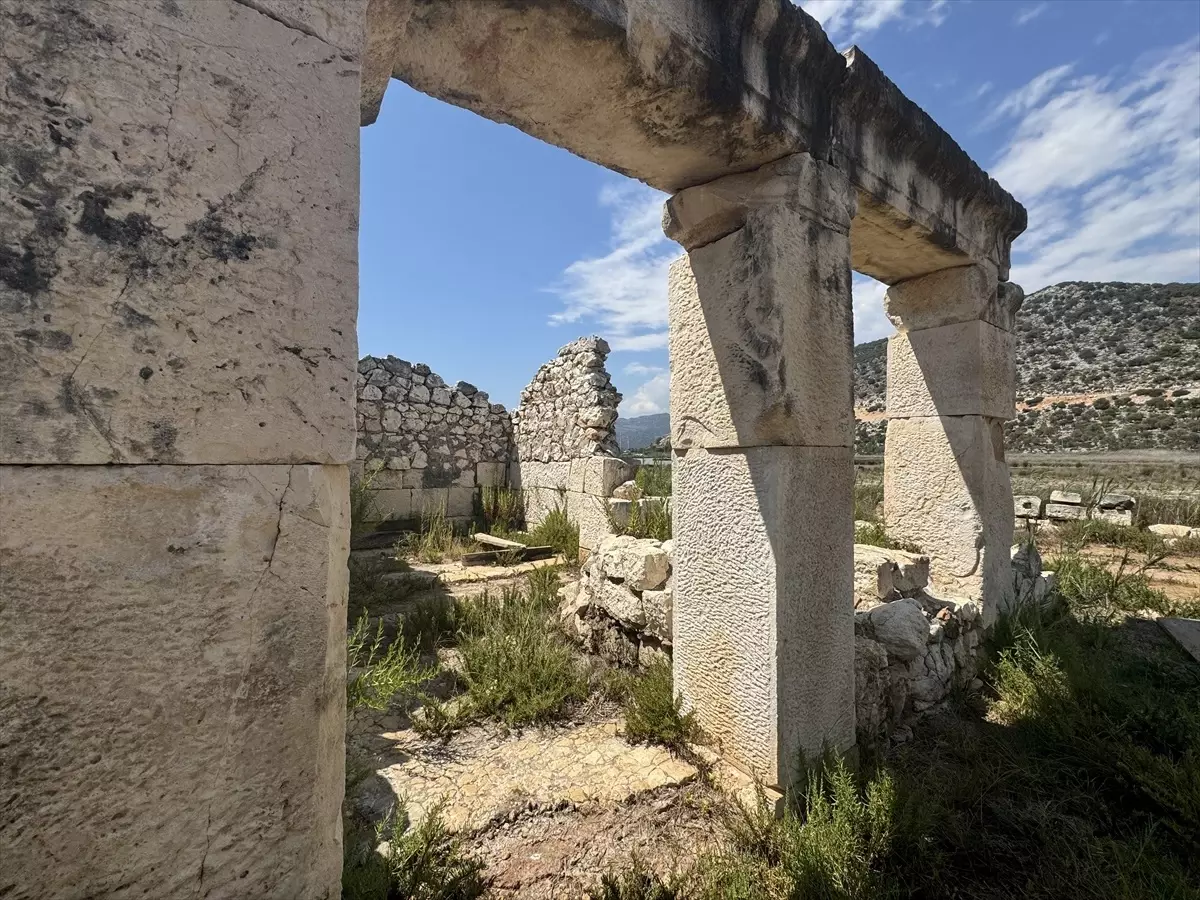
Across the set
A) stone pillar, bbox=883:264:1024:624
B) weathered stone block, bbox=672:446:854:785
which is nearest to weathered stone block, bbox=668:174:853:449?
weathered stone block, bbox=672:446:854:785

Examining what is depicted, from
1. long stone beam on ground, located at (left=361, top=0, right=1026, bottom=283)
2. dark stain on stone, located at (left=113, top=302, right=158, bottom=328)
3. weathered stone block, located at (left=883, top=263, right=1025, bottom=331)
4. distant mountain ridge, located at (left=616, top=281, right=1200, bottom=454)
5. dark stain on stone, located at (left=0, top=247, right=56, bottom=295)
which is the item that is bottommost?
dark stain on stone, located at (left=113, top=302, right=158, bottom=328)

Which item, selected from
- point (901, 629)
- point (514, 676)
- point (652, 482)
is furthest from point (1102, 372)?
point (514, 676)

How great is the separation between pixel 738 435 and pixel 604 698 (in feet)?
5.75

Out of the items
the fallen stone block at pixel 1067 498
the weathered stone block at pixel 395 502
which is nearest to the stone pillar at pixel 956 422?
the weathered stone block at pixel 395 502

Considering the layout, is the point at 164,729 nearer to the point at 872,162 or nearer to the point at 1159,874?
the point at 1159,874

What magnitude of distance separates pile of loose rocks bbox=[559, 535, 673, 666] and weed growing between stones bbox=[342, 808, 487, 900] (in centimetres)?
158

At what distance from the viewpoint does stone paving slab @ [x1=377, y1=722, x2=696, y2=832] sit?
2.34 meters

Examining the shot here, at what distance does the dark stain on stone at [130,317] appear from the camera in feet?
3.41

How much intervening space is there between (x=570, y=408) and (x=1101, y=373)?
82.1 feet

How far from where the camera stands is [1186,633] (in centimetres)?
405

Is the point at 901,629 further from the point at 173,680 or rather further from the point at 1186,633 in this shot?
the point at 173,680

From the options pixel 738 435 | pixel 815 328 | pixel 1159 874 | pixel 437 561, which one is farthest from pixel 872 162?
pixel 437 561

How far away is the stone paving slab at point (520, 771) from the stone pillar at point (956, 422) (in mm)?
2634

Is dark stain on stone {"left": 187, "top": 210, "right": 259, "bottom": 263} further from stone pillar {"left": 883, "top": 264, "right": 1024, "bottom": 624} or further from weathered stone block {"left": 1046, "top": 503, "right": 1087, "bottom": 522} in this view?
weathered stone block {"left": 1046, "top": 503, "right": 1087, "bottom": 522}
